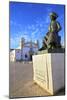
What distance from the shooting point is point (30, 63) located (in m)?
2.53

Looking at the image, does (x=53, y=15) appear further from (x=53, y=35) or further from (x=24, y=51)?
(x=24, y=51)

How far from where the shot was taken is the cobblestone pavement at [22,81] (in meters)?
2.50

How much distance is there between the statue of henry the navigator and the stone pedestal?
116 millimetres

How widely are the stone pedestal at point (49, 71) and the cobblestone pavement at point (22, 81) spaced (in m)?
0.06

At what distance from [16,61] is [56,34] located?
0.56m

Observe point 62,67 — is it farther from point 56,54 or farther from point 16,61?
point 16,61

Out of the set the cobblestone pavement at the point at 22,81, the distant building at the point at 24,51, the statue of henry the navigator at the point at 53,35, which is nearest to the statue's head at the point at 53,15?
the statue of henry the navigator at the point at 53,35

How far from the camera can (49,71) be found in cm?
258

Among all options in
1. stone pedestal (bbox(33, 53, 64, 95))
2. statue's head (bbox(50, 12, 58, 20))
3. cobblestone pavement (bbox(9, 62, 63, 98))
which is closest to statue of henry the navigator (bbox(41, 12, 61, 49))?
statue's head (bbox(50, 12, 58, 20))

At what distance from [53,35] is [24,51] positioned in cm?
39

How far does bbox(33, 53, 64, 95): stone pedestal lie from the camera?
256 centimetres

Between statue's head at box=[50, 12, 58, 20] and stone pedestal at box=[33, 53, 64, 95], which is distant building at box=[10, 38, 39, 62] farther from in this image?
statue's head at box=[50, 12, 58, 20]

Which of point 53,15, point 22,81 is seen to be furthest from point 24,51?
point 53,15

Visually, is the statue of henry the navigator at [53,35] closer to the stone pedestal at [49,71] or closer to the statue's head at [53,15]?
the statue's head at [53,15]
